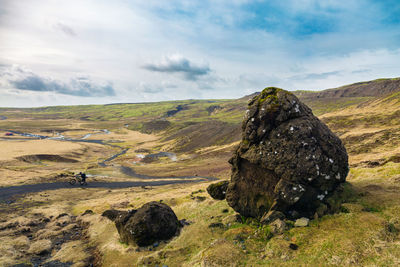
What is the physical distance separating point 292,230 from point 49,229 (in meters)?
33.6

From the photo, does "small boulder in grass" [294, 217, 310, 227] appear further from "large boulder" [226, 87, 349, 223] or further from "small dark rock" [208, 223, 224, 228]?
"small dark rock" [208, 223, 224, 228]

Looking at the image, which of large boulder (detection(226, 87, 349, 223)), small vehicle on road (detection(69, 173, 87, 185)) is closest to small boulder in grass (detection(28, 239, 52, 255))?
large boulder (detection(226, 87, 349, 223))

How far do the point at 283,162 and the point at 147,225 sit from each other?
51.9 feet

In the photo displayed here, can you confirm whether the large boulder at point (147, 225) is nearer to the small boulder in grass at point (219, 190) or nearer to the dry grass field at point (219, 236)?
the dry grass field at point (219, 236)

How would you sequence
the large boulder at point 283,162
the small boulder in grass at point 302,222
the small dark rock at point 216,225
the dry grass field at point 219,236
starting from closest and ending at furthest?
the dry grass field at point 219,236
the small boulder in grass at point 302,222
the large boulder at point 283,162
the small dark rock at point 216,225

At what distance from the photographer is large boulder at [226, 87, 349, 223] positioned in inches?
846

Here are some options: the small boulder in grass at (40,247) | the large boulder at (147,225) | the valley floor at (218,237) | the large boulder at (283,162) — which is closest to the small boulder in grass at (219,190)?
the valley floor at (218,237)

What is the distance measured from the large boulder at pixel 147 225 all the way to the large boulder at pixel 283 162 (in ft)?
24.8

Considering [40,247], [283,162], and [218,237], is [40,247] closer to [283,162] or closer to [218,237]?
[218,237]

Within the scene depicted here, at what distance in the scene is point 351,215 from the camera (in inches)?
744

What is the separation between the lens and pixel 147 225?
23.7 meters

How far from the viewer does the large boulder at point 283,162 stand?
21484 mm

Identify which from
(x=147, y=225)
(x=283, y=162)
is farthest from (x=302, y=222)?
(x=147, y=225)

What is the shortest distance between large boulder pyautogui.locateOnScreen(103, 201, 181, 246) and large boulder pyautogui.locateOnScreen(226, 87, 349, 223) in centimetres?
757
